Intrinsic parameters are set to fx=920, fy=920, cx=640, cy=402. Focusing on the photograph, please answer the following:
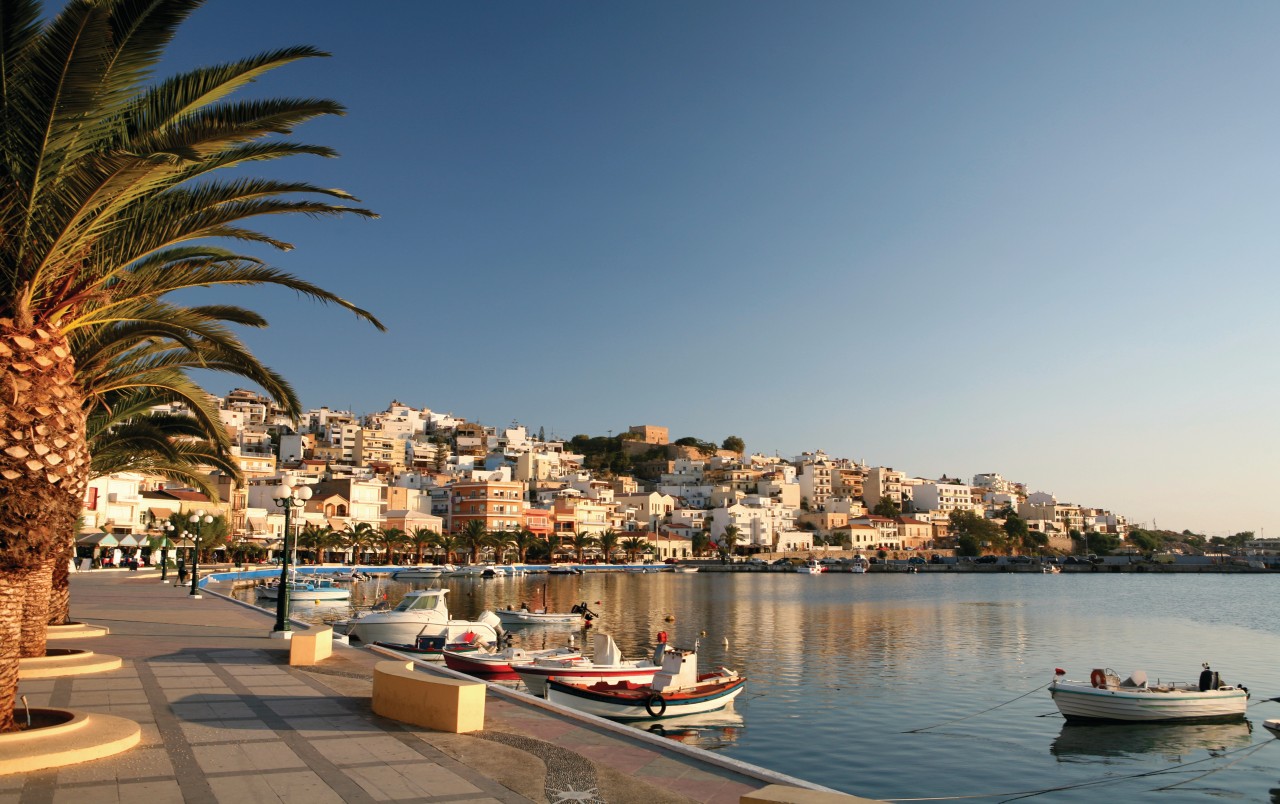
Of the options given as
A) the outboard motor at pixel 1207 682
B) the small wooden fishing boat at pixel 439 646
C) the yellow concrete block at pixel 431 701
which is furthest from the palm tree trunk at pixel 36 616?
the outboard motor at pixel 1207 682

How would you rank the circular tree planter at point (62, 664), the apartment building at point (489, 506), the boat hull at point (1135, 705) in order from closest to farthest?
the circular tree planter at point (62, 664) → the boat hull at point (1135, 705) → the apartment building at point (489, 506)

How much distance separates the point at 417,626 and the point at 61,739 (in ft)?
74.3

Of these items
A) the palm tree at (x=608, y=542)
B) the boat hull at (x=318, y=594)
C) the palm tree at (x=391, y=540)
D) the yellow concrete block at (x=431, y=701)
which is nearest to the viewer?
the yellow concrete block at (x=431, y=701)

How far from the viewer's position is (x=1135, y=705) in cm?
2192

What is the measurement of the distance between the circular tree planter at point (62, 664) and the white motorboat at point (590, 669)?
10091mm

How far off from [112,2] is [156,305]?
20.1 ft

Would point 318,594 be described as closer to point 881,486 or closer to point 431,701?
point 431,701

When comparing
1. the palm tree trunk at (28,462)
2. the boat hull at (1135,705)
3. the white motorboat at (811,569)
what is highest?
the palm tree trunk at (28,462)

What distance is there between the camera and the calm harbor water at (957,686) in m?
17.9

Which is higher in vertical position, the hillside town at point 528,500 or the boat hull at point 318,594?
the hillside town at point 528,500

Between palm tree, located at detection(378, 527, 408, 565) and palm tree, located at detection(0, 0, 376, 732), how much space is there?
9251 cm

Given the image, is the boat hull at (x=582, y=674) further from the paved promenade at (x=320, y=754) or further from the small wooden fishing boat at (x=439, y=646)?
the paved promenade at (x=320, y=754)

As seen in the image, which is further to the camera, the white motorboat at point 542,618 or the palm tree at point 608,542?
the palm tree at point 608,542

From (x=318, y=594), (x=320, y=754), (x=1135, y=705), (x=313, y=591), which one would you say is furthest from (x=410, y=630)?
(x=313, y=591)
